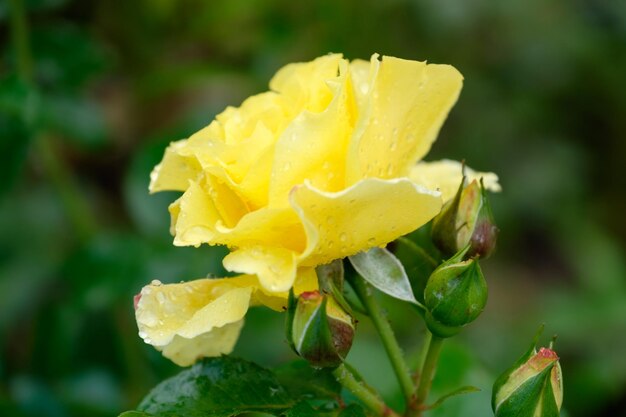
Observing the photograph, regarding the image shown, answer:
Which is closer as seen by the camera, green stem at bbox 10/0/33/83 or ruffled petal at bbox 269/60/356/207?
ruffled petal at bbox 269/60/356/207

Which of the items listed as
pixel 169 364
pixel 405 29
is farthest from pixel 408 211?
pixel 405 29

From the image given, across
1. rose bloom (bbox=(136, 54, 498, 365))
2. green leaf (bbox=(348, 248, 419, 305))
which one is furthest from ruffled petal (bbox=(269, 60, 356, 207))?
green leaf (bbox=(348, 248, 419, 305))

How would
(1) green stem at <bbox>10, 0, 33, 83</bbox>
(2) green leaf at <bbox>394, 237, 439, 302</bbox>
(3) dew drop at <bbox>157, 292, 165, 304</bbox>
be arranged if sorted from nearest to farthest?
(3) dew drop at <bbox>157, 292, 165, 304</bbox> → (2) green leaf at <bbox>394, 237, 439, 302</bbox> → (1) green stem at <bbox>10, 0, 33, 83</bbox>

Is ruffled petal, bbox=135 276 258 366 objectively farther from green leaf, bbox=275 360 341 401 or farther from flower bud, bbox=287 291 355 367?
green leaf, bbox=275 360 341 401

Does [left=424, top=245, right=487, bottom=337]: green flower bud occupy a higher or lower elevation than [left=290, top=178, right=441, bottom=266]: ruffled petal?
lower

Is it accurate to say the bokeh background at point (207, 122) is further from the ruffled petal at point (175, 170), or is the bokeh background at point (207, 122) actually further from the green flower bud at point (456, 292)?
the ruffled petal at point (175, 170)

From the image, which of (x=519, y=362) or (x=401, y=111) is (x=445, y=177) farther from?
(x=519, y=362)

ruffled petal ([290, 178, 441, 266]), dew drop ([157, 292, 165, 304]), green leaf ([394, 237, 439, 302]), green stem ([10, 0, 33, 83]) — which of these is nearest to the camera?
ruffled petal ([290, 178, 441, 266])

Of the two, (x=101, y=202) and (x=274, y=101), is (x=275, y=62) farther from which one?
(x=274, y=101)
